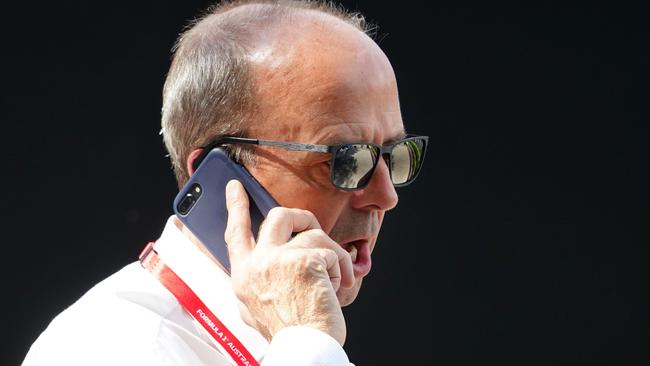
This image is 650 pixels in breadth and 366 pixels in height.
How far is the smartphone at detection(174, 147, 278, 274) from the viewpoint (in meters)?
2.15

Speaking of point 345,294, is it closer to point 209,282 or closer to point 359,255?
point 359,255

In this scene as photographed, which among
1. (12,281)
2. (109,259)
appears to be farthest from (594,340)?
(12,281)

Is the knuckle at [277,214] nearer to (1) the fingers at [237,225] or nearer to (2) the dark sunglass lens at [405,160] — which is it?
(1) the fingers at [237,225]

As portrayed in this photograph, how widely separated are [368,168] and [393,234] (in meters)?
1.91

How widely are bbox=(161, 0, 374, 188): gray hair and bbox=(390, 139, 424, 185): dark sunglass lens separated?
10.9 inches

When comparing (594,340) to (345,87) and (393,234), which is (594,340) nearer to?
(393,234)

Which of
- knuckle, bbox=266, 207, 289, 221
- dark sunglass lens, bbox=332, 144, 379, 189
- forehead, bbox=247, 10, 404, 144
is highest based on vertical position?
forehead, bbox=247, 10, 404, 144

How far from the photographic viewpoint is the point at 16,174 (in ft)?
12.4

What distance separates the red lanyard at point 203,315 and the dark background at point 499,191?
68.7 inches

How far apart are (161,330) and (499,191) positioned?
7.55 feet

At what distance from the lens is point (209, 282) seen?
2.14 meters

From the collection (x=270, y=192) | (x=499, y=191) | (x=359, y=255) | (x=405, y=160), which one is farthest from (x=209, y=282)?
(x=499, y=191)

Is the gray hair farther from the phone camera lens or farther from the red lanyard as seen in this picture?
the red lanyard

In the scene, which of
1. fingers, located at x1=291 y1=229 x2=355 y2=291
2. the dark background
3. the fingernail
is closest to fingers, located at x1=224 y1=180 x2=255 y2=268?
the fingernail
